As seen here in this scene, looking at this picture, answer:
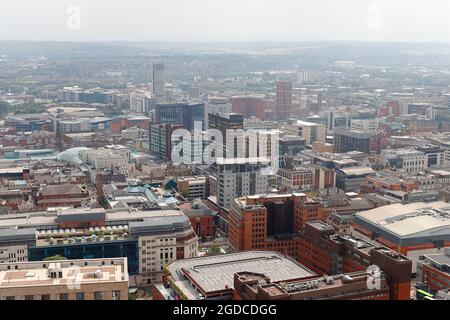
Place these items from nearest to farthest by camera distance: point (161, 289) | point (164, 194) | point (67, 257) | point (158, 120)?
point (161, 289), point (67, 257), point (164, 194), point (158, 120)

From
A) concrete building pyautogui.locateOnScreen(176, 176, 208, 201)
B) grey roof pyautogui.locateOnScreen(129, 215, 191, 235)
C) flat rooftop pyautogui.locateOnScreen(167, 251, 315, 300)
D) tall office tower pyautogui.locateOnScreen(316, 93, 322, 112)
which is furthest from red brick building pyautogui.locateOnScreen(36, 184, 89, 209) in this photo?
tall office tower pyautogui.locateOnScreen(316, 93, 322, 112)

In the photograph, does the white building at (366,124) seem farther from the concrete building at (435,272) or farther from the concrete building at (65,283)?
the concrete building at (65,283)

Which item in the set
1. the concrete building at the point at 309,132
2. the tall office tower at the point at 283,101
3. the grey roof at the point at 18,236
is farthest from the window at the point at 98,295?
the tall office tower at the point at 283,101

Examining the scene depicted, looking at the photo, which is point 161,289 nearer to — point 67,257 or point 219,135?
point 67,257

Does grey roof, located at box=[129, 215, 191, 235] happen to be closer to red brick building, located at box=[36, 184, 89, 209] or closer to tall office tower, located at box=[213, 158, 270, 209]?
tall office tower, located at box=[213, 158, 270, 209]

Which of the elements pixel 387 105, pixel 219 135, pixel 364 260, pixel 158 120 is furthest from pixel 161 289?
pixel 387 105
